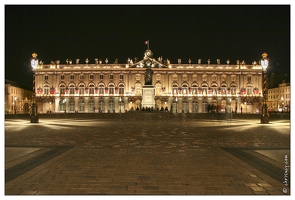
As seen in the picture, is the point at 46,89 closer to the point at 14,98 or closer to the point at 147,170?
the point at 14,98

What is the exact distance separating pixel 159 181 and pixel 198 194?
43.2 inches

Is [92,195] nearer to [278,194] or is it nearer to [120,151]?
[278,194]

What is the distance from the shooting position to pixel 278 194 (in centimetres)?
546

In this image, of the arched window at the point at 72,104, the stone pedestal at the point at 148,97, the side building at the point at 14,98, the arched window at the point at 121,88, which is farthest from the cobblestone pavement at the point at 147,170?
the arched window at the point at 72,104

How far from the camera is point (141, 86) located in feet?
274

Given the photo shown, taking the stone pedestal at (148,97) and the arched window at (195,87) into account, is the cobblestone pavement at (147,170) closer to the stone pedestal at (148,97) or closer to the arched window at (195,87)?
the stone pedestal at (148,97)

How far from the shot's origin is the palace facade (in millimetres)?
82750

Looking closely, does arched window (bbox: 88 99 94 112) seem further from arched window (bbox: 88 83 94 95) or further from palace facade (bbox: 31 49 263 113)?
arched window (bbox: 88 83 94 95)

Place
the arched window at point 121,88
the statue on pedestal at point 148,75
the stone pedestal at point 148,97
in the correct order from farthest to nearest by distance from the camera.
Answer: the arched window at point 121,88, the stone pedestal at point 148,97, the statue on pedestal at point 148,75

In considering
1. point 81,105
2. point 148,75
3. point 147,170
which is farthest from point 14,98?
point 147,170

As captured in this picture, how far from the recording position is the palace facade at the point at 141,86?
82750 millimetres

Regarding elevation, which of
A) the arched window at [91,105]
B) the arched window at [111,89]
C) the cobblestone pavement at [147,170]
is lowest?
the cobblestone pavement at [147,170]

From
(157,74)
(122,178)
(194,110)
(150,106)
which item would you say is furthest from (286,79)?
(122,178)

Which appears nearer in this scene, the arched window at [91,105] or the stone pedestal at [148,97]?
the stone pedestal at [148,97]
